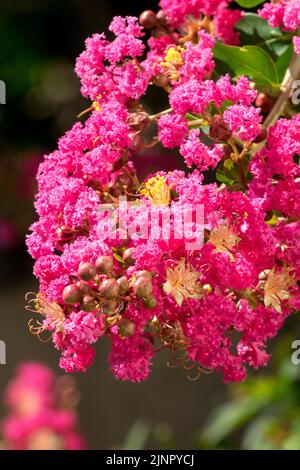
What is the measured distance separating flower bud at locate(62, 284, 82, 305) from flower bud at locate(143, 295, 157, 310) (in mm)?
67

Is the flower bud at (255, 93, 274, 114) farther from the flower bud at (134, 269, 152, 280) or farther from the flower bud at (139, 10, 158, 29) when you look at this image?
the flower bud at (134, 269, 152, 280)

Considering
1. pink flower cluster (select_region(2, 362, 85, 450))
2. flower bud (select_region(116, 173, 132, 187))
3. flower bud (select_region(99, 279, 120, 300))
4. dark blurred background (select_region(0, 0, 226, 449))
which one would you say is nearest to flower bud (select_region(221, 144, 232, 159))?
flower bud (select_region(116, 173, 132, 187))

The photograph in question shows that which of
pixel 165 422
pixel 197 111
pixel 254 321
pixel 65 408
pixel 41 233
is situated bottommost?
pixel 165 422

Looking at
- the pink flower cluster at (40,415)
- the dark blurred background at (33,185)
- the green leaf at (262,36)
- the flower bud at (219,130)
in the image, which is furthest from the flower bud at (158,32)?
the dark blurred background at (33,185)

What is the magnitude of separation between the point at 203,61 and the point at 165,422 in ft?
8.31

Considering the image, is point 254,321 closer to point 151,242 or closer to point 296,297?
point 296,297

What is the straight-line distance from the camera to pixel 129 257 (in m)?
0.93

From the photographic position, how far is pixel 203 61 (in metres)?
1.05

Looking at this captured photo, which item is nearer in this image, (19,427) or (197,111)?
(197,111)

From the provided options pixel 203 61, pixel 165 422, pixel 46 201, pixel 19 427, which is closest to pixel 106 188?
pixel 46 201

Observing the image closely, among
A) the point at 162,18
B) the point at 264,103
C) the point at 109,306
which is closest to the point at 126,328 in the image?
the point at 109,306

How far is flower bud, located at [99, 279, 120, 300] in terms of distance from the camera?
896 millimetres

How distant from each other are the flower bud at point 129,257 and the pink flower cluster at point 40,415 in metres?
1.35

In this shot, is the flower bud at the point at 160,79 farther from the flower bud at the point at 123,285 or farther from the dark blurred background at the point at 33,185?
the dark blurred background at the point at 33,185
